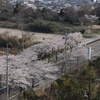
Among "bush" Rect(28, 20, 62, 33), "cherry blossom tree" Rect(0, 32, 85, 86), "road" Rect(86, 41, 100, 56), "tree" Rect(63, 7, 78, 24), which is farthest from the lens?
"tree" Rect(63, 7, 78, 24)

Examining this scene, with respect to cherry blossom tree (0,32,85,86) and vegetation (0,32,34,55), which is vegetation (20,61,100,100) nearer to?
cherry blossom tree (0,32,85,86)

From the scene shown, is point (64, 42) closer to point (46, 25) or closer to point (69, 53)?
point (69, 53)

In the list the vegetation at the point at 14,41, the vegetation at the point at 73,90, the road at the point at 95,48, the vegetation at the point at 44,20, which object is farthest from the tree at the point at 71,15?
the vegetation at the point at 73,90

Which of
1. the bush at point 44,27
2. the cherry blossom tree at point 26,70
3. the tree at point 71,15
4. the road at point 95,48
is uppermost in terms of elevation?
the tree at point 71,15

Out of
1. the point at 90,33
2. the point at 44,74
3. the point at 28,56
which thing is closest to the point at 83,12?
the point at 90,33

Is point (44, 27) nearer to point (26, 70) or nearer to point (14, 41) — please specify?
point (14, 41)

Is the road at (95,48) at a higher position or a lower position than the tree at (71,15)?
A: lower

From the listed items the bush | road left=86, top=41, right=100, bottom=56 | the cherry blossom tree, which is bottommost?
road left=86, top=41, right=100, bottom=56

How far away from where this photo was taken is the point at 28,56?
527 inches

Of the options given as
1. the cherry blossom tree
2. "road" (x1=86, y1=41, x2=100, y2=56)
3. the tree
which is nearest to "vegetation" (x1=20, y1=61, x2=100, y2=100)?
the cherry blossom tree

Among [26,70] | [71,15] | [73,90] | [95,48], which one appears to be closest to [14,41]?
[95,48]

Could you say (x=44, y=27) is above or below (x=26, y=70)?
above

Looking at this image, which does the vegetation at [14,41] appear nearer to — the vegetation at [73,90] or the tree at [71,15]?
the vegetation at [73,90]

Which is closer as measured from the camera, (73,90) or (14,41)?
(73,90)
